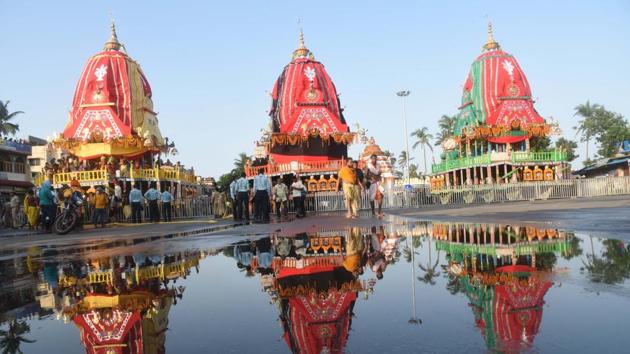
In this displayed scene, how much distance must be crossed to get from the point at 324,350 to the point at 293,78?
34640 mm

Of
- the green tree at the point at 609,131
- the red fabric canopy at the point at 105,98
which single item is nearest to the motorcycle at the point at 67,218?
the red fabric canopy at the point at 105,98

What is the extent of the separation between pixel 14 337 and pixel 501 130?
133 ft

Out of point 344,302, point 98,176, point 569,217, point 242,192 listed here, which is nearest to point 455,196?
point 242,192

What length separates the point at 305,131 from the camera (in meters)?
33.0

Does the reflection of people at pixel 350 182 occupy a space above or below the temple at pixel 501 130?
below

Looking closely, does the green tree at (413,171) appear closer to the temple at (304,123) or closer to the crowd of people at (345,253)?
the temple at (304,123)

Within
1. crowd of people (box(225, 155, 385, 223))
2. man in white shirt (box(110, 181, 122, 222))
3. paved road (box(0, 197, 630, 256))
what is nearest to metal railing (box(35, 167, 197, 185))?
man in white shirt (box(110, 181, 122, 222))

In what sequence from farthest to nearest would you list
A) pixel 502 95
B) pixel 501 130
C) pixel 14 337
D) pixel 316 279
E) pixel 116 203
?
pixel 502 95 < pixel 501 130 < pixel 116 203 < pixel 316 279 < pixel 14 337

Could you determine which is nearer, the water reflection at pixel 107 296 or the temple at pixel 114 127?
the water reflection at pixel 107 296

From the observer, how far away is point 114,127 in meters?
32.0

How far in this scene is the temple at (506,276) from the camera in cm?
201

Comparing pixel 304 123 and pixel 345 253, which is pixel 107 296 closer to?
pixel 345 253

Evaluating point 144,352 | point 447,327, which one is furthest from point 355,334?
point 144,352

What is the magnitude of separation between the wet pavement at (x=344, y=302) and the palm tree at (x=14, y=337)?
17 millimetres
